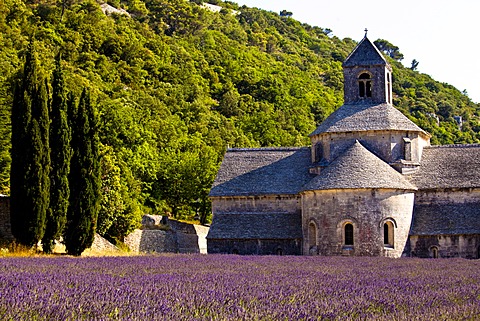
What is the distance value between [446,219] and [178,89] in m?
63.5

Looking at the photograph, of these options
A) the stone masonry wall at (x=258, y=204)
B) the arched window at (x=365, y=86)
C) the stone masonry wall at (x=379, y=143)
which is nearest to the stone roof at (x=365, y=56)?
the arched window at (x=365, y=86)

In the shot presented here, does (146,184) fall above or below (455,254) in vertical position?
above

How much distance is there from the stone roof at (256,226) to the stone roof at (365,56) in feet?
39.9

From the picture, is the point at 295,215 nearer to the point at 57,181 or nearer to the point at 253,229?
the point at 253,229

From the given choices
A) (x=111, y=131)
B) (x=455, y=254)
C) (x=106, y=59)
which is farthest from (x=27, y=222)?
(x=106, y=59)

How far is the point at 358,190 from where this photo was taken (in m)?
46.8

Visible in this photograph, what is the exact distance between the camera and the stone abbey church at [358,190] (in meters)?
47.2

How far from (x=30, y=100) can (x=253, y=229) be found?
68.1 feet

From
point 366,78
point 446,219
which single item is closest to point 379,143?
point 366,78

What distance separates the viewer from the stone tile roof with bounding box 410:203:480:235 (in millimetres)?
47844

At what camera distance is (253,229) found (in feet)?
171

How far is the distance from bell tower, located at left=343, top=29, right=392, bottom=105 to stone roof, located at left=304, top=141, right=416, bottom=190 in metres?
7.32

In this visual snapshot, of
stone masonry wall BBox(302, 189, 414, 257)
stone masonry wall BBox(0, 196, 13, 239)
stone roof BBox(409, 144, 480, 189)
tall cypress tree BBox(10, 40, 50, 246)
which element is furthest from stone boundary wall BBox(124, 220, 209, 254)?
stone roof BBox(409, 144, 480, 189)

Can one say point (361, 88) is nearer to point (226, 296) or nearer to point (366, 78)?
point (366, 78)
